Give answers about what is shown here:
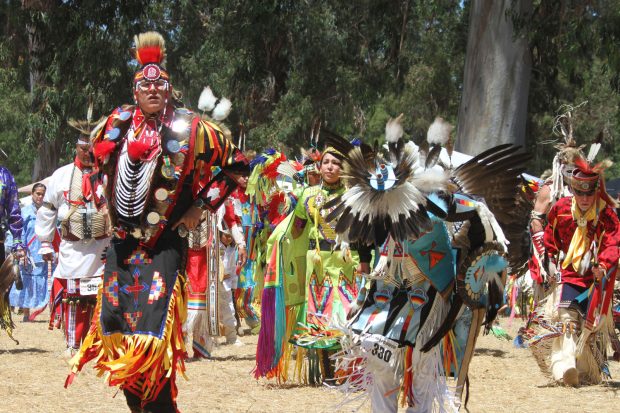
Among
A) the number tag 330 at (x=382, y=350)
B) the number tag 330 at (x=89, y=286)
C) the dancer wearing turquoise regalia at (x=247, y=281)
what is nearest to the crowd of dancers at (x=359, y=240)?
the number tag 330 at (x=382, y=350)

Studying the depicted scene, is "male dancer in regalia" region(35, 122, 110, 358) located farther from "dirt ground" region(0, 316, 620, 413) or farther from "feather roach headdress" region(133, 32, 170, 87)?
"feather roach headdress" region(133, 32, 170, 87)

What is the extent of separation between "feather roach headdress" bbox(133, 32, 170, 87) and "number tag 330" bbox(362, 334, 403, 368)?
1637 mm

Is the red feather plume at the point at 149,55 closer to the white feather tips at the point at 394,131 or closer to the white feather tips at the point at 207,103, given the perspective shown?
the white feather tips at the point at 207,103

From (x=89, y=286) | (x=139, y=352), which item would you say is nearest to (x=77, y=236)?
(x=89, y=286)

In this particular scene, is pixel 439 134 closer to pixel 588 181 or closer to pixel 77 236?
pixel 588 181

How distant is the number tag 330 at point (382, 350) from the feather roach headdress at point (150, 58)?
1637 mm

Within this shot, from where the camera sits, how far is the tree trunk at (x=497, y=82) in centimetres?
1399

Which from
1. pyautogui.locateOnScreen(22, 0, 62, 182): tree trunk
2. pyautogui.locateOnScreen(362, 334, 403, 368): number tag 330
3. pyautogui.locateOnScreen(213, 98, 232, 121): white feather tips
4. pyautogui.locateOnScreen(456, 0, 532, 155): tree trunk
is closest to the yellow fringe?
pyautogui.locateOnScreen(362, 334, 403, 368): number tag 330

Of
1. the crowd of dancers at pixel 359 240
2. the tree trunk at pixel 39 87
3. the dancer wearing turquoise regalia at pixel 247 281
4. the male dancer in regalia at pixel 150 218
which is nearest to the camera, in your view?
the crowd of dancers at pixel 359 240

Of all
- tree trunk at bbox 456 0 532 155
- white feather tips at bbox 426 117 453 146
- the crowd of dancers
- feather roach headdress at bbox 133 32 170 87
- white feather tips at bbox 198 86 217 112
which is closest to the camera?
the crowd of dancers

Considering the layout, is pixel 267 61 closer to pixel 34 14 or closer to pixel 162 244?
pixel 34 14

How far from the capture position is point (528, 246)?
5.07 metres

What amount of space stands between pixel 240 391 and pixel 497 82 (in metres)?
8.07

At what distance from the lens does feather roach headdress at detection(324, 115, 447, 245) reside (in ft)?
14.4
